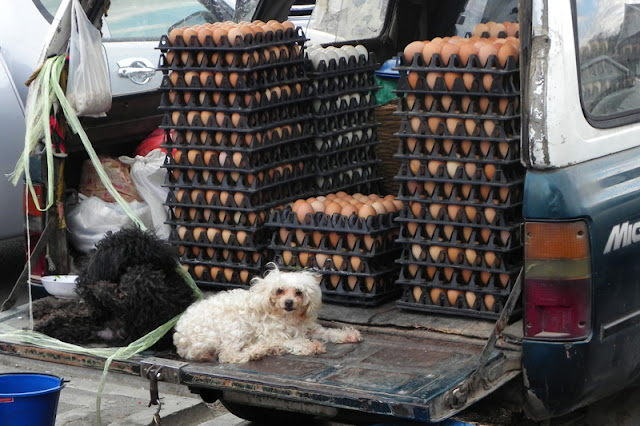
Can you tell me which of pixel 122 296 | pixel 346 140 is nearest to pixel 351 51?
pixel 346 140

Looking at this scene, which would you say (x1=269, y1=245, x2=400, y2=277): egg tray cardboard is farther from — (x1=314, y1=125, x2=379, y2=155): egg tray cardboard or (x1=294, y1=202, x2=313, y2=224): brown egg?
(x1=314, y1=125, x2=379, y2=155): egg tray cardboard

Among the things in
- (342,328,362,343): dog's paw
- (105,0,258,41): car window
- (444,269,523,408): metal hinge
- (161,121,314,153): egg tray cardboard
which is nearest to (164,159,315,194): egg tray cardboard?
(161,121,314,153): egg tray cardboard

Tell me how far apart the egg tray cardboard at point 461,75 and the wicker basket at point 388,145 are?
5.07 feet

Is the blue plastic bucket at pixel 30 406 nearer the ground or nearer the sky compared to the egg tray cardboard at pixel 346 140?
nearer the ground

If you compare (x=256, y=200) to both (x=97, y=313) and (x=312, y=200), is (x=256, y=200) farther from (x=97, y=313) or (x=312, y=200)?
(x=97, y=313)

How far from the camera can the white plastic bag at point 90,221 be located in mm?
5020

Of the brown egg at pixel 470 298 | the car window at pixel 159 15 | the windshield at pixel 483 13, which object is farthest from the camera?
the car window at pixel 159 15

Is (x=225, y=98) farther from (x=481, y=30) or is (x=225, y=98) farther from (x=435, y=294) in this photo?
(x=435, y=294)

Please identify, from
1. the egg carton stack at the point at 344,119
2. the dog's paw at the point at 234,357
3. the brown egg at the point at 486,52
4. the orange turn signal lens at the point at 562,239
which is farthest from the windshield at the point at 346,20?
the orange turn signal lens at the point at 562,239

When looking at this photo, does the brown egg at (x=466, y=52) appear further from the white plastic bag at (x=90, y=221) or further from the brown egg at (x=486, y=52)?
the white plastic bag at (x=90, y=221)

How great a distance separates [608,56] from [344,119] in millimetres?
1805

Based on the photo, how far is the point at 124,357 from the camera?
378 cm

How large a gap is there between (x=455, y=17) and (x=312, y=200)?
1.88 metres

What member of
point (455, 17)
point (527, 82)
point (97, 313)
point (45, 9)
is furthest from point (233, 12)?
point (527, 82)
